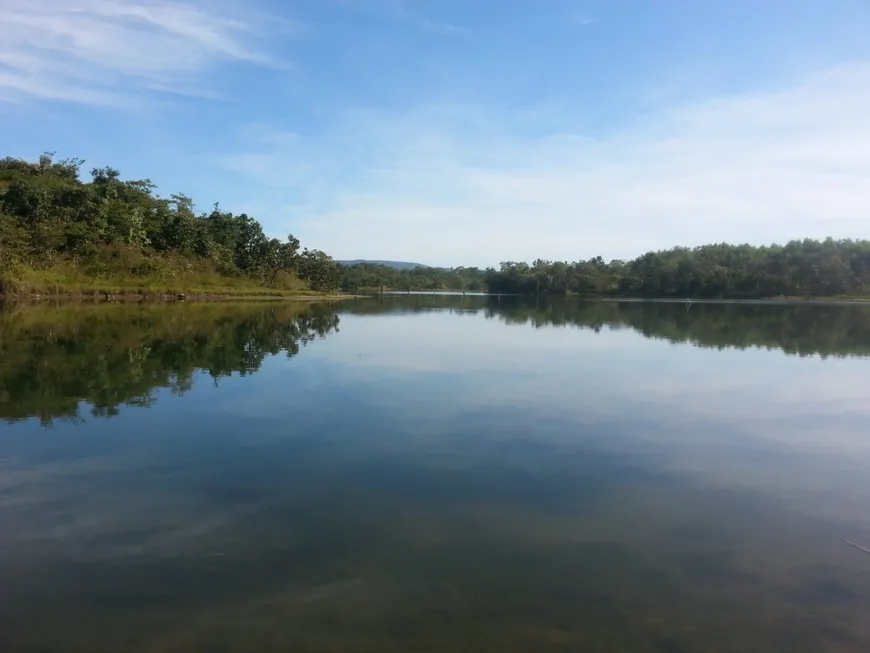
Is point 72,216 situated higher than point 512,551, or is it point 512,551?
point 72,216

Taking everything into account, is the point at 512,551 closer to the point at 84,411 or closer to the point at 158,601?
the point at 158,601

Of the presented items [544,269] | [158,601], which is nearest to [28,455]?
[158,601]

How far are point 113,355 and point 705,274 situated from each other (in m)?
99.3

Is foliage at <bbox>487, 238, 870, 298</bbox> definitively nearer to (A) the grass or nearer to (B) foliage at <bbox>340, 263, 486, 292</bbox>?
(B) foliage at <bbox>340, 263, 486, 292</bbox>

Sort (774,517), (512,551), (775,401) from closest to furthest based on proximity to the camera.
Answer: (512,551) → (774,517) → (775,401)

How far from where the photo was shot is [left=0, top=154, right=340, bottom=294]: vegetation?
46.6 metres

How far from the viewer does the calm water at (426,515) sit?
4.05 meters

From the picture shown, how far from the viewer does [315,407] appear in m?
→ 10.5

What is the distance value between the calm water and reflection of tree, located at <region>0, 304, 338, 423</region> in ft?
0.49

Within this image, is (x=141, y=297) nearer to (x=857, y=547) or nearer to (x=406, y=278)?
(x=857, y=547)

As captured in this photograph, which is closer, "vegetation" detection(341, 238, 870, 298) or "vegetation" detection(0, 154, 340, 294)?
"vegetation" detection(0, 154, 340, 294)

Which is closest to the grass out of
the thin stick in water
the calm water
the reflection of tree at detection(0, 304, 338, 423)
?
the reflection of tree at detection(0, 304, 338, 423)

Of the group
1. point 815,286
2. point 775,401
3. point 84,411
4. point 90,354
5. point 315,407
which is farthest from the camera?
point 815,286

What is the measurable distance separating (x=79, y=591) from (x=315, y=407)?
616cm
